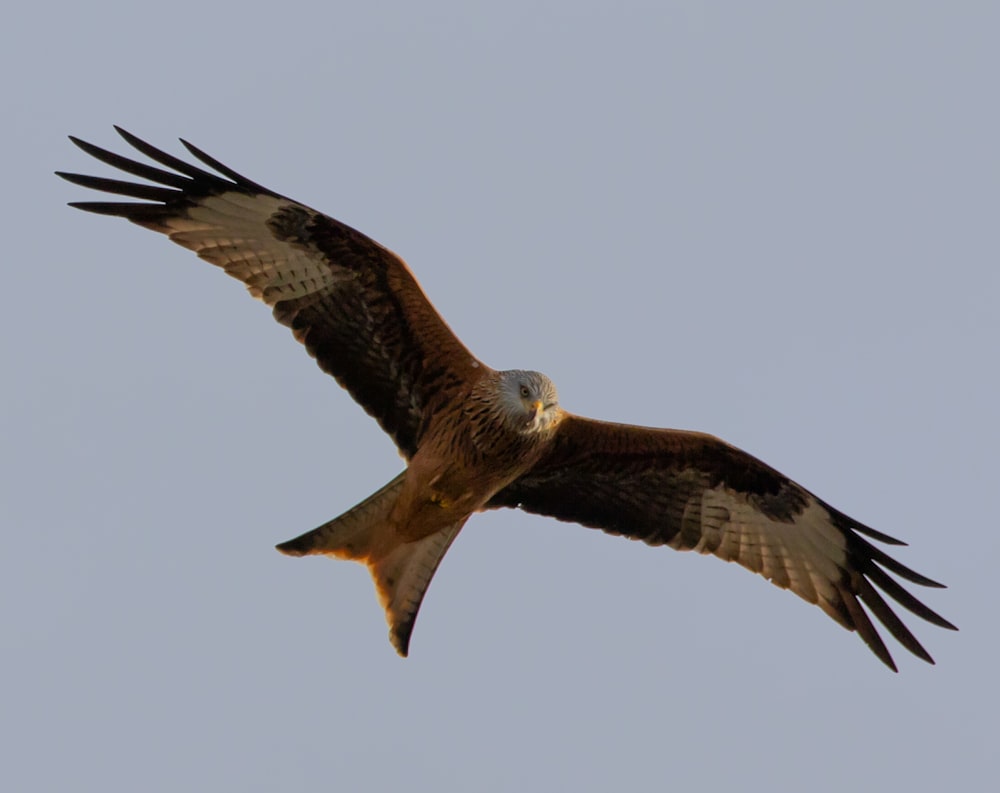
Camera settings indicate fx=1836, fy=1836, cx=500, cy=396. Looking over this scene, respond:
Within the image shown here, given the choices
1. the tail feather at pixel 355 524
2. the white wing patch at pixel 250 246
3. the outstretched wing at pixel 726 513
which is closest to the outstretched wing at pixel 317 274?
the white wing patch at pixel 250 246

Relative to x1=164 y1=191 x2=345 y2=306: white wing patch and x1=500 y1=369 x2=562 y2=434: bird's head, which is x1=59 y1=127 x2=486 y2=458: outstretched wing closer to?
x1=164 y1=191 x2=345 y2=306: white wing patch

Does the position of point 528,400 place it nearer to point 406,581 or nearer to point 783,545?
point 406,581

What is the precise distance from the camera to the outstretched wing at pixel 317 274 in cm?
1238

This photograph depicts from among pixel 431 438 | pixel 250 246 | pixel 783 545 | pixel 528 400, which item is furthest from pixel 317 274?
pixel 783 545

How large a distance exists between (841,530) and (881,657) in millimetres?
948

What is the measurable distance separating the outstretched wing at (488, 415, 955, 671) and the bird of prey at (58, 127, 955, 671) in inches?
0.5

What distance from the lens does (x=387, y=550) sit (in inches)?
499

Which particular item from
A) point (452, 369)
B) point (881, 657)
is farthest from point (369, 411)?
point (881, 657)

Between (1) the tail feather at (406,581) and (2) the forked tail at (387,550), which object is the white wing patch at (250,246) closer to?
(2) the forked tail at (387,550)

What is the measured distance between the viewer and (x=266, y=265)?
12578mm

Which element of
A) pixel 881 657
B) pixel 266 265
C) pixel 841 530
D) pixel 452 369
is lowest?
pixel 881 657

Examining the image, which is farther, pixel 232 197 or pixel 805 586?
pixel 805 586

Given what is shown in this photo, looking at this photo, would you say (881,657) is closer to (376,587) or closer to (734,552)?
(734,552)

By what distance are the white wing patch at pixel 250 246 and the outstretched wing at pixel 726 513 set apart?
2120 mm
